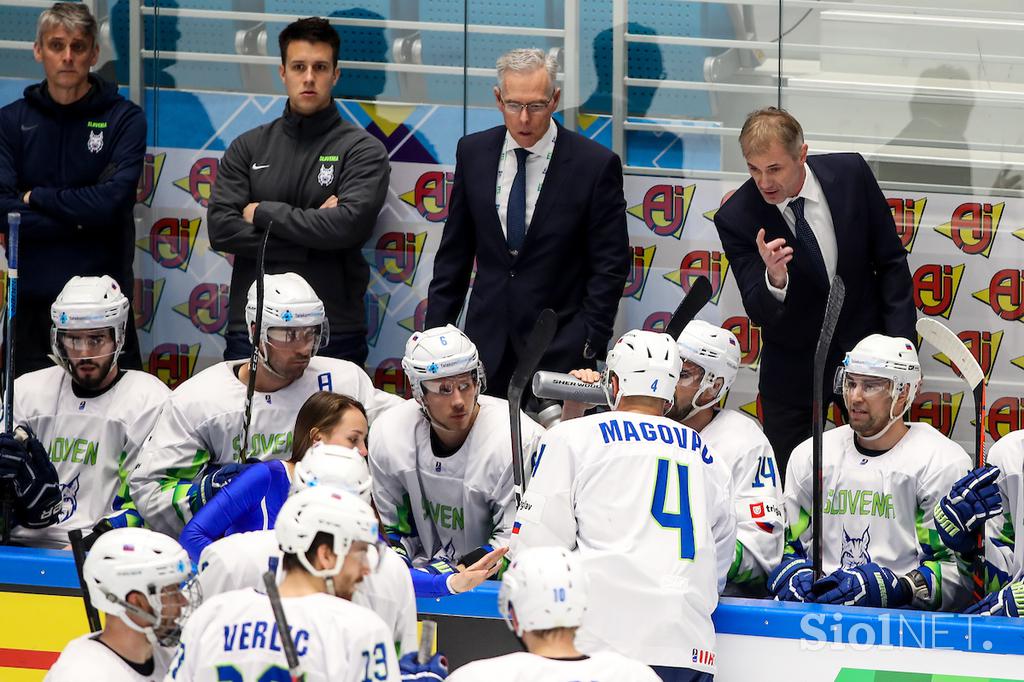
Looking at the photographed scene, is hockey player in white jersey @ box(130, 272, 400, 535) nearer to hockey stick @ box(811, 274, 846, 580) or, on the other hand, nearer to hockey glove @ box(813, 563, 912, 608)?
hockey stick @ box(811, 274, 846, 580)

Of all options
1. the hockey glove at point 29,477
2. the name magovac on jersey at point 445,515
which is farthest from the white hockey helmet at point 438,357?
the hockey glove at point 29,477

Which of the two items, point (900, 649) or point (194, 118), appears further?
point (194, 118)

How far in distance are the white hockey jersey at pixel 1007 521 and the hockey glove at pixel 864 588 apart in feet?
0.82

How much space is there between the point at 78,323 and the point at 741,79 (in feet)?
8.03

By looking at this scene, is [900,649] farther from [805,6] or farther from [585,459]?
[805,6]

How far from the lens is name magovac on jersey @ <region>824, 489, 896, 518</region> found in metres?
4.58

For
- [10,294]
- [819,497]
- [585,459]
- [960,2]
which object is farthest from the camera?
[960,2]

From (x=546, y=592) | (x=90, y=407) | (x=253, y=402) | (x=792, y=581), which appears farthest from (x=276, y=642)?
(x=90, y=407)

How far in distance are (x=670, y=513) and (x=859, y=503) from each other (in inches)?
39.3

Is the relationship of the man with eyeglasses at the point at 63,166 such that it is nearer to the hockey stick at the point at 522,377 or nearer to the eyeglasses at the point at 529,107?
the eyeglasses at the point at 529,107

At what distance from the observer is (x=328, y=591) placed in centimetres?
324

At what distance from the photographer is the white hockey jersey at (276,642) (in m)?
3.11

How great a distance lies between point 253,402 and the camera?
500 centimetres

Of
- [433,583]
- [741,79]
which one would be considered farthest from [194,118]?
[433,583]
